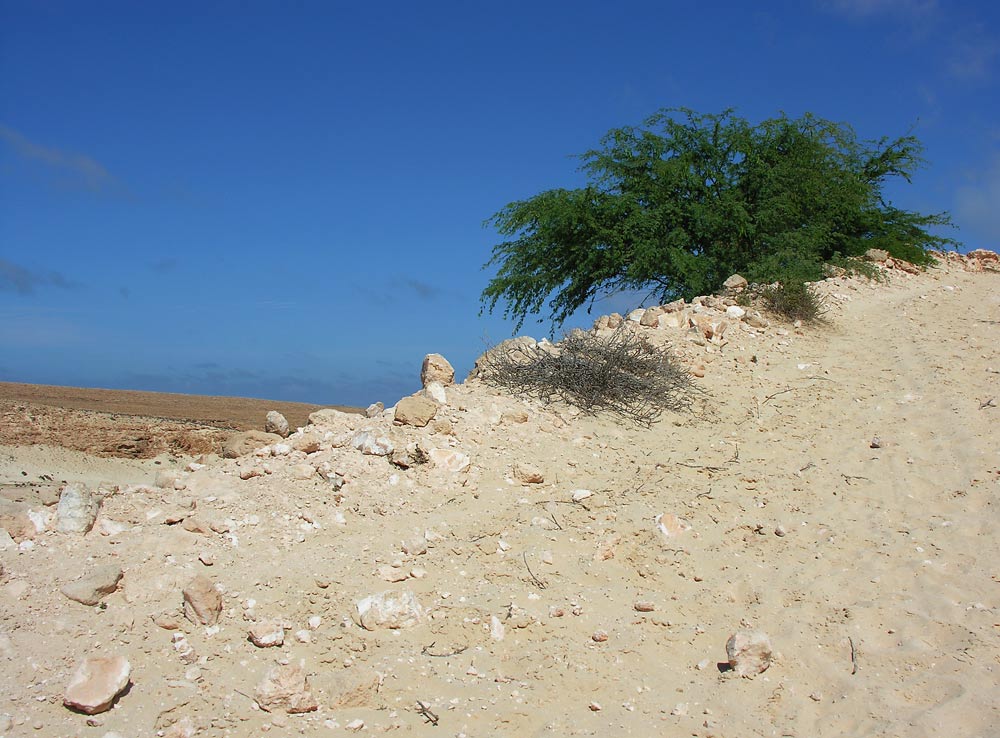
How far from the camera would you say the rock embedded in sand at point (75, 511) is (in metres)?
5.23

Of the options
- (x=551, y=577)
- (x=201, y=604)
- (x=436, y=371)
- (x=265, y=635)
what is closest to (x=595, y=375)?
(x=436, y=371)

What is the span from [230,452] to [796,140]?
12.0m

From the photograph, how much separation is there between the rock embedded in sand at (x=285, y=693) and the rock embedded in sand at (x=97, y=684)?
0.67 metres

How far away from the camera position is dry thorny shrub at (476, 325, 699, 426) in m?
7.77

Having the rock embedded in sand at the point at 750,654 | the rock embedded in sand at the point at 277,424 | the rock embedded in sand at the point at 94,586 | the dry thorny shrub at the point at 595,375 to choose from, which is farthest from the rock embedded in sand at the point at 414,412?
the rock embedded in sand at the point at 750,654

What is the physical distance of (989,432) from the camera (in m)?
7.53

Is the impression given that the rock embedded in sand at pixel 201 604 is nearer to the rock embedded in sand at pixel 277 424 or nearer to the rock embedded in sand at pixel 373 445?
→ the rock embedded in sand at pixel 373 445

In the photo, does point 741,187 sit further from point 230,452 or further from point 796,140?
point 230,452

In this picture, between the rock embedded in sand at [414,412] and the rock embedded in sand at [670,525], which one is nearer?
the rock embedded in sand at [670,525]

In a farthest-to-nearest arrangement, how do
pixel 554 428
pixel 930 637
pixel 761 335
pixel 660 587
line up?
pixel 761 335
pixel 554 428
pixel 660 587
pixel 930 637

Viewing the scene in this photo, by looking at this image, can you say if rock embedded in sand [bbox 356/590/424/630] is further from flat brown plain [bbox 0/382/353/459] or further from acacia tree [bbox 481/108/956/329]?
acacia tree [bbox 481/108/956/329]

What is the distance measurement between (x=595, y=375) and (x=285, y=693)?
4512mm

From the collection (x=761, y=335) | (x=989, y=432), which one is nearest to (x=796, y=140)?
(x=761, y=335)

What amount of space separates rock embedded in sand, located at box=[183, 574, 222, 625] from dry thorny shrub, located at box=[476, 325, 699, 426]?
3.64 meters
